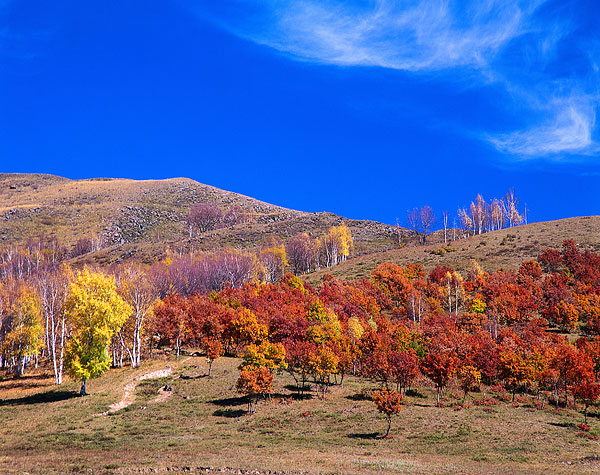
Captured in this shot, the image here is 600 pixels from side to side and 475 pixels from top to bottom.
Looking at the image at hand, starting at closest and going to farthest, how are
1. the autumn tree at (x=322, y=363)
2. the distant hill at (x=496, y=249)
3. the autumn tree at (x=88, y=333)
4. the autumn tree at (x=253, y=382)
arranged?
the autumn tree at (x=253, y=382) < the autumn tree at (x=88, y=333) < the autumn tree at (x=322, y=363) < the distant hill at (x=496, y=249)

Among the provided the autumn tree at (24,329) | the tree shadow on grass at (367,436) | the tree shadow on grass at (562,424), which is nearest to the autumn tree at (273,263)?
the autumn tree at (24,329)

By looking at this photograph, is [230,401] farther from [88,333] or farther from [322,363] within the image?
[88,333]

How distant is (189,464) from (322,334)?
40926 millimetres

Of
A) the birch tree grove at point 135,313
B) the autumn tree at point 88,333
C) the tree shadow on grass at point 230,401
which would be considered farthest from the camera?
the birch tree grove at point 135,313

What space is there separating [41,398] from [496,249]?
13037 centimetres

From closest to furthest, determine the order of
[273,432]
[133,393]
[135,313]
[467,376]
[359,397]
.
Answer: [273,432]
[467,376]
[359,397]
[133,393]
[135,313]

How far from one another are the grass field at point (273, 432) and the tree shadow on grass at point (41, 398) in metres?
0.18

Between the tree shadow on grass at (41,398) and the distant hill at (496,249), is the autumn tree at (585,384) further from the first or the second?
the distant hill at (496,249)

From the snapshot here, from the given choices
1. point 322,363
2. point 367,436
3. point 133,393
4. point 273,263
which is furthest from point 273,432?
point 273,263

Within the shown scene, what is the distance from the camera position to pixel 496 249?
143m

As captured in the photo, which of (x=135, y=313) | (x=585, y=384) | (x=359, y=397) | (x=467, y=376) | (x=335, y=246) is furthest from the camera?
(x=335, y=246)

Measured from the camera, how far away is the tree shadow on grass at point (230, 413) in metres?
49.2

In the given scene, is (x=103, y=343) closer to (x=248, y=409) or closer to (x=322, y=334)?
(x=248, y=409)

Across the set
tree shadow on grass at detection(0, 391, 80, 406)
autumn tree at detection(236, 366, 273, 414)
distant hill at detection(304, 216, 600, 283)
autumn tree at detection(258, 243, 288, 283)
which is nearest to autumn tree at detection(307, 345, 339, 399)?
autumn tree at detection(236, 366, 273, 414)
